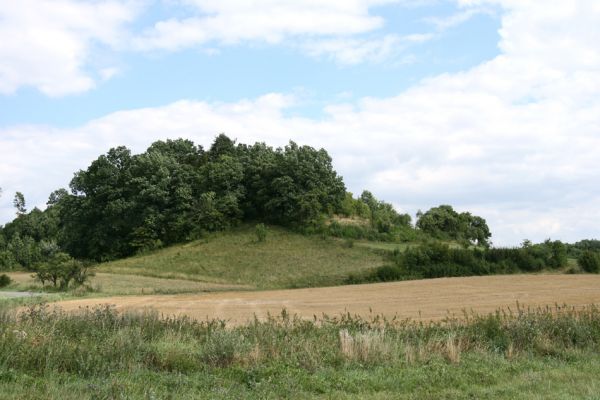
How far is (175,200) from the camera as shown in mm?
78812

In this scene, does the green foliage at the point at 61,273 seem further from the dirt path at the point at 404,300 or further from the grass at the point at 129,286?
the dirt path at the point at 404,300

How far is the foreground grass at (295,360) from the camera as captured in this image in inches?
348

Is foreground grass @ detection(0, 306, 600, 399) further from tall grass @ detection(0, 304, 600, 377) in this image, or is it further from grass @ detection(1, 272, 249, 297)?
grass @ detection(1, 272, 249, 297)

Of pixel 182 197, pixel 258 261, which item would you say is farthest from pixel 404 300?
pixel 182 197

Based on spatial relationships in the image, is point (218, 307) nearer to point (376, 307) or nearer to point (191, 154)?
point (376, 307)

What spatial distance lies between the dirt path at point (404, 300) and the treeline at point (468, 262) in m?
5.74

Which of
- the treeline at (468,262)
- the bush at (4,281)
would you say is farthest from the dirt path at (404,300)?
the bush at (4,281)

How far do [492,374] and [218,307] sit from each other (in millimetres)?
26832

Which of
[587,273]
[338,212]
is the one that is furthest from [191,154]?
[587,273]

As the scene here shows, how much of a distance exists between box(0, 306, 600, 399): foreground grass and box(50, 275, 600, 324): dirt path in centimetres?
1321

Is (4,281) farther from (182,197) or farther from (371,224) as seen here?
(371,224)

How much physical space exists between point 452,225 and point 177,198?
42.0 metres

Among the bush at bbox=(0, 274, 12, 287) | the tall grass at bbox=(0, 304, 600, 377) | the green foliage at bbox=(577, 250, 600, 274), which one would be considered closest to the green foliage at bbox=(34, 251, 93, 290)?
the bush at bbox=(0, 274, 12, 287)

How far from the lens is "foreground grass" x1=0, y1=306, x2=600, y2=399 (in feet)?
29.0
